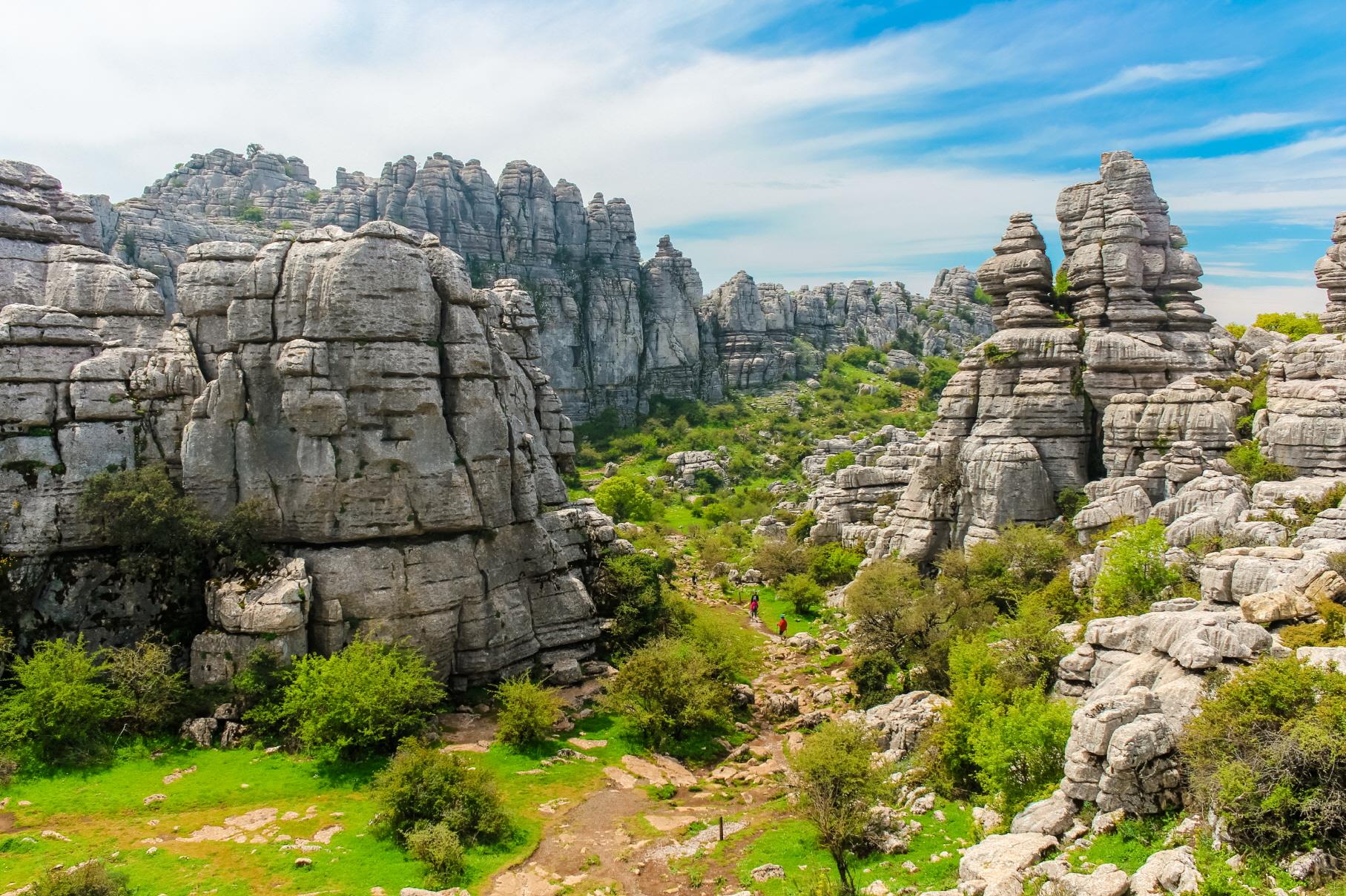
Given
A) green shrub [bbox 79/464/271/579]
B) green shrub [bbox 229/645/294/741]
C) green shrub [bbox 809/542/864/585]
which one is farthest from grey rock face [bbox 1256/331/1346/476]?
green shrub [bbox 79/464/271/579]

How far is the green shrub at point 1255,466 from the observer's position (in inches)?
1246

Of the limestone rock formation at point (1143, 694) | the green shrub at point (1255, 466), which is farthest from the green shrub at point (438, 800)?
the green shrub at point (1255, 466)

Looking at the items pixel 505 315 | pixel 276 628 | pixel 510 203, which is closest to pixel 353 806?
pixel 276 628

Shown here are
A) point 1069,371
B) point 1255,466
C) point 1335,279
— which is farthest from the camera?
point 1069,371

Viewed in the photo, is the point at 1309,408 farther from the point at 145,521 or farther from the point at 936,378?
the point at 936,378

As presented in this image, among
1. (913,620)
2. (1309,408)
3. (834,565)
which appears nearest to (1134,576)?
(913,620)

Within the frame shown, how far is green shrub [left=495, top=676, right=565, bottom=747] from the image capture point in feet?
89.6

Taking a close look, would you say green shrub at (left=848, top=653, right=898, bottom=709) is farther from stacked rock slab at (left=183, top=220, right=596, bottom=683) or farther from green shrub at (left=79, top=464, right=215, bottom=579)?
green shrub at (left=79, top=464, right=215, bottom=579)

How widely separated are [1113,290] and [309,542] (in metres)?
37.9

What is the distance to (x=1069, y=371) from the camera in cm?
4116

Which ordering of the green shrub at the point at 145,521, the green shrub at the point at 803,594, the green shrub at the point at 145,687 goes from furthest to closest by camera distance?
the green shrub at the point at 803,594
the green shrub at the point at 145,521
the green shrub at the point at 145,687

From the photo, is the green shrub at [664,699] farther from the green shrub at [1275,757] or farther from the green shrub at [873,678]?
the green shrub at [1275,757]

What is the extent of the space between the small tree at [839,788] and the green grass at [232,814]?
7343 millimetres

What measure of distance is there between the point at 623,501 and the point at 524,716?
3423cm
